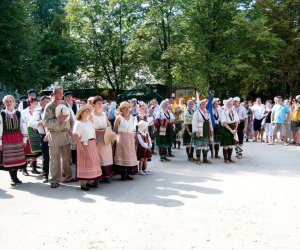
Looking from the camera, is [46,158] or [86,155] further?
[46,158]

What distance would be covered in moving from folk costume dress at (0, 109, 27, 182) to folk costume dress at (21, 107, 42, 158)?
0.77 metres

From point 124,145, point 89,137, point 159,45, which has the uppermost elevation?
point 159,45

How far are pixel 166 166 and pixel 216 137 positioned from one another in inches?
78.5

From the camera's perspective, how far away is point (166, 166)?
1005 cm

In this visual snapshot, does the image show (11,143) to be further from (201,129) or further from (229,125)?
(229,125)

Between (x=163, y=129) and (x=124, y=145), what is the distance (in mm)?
2586

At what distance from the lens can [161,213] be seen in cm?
582

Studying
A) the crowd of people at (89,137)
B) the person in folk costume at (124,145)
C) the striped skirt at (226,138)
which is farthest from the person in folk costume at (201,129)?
the person in folk costume at (124,145)

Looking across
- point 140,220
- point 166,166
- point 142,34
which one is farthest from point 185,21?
point 140,220

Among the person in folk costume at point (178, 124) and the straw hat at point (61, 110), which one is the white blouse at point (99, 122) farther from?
the person in folk costume at point (178, 124)

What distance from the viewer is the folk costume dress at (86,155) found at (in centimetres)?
718

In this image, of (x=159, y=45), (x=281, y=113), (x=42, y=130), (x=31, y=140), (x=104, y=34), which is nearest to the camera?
(x=42, y=130)

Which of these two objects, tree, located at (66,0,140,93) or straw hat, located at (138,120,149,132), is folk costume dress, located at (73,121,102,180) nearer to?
straw hat, located at (138,120,149,132)

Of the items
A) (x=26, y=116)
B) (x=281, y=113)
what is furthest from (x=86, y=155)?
(x=281, y=113)
